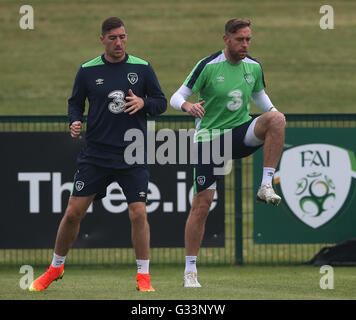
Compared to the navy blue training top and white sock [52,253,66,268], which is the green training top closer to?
the navy blue training top

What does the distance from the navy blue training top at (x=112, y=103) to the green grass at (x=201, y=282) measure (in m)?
1.22

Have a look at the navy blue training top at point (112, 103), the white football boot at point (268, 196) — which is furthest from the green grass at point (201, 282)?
the navy blue training top at point (112, 103)

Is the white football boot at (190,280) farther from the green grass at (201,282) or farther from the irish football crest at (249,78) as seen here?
the irish football crest at (249,78)

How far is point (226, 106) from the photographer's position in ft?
31.3

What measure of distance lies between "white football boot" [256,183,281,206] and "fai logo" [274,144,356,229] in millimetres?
3037

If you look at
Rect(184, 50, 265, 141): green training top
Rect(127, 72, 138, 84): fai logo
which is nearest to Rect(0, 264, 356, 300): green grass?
Rect(184, 50, 265, 141): green training top

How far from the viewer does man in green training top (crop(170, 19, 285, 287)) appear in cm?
930

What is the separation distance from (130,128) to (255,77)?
141 cm

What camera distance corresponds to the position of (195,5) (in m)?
28.8

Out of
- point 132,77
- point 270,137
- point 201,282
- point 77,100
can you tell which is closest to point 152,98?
point 132,77

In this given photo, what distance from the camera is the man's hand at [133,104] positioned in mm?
8820

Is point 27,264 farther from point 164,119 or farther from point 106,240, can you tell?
point 164,119

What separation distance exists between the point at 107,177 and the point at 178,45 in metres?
17.0
